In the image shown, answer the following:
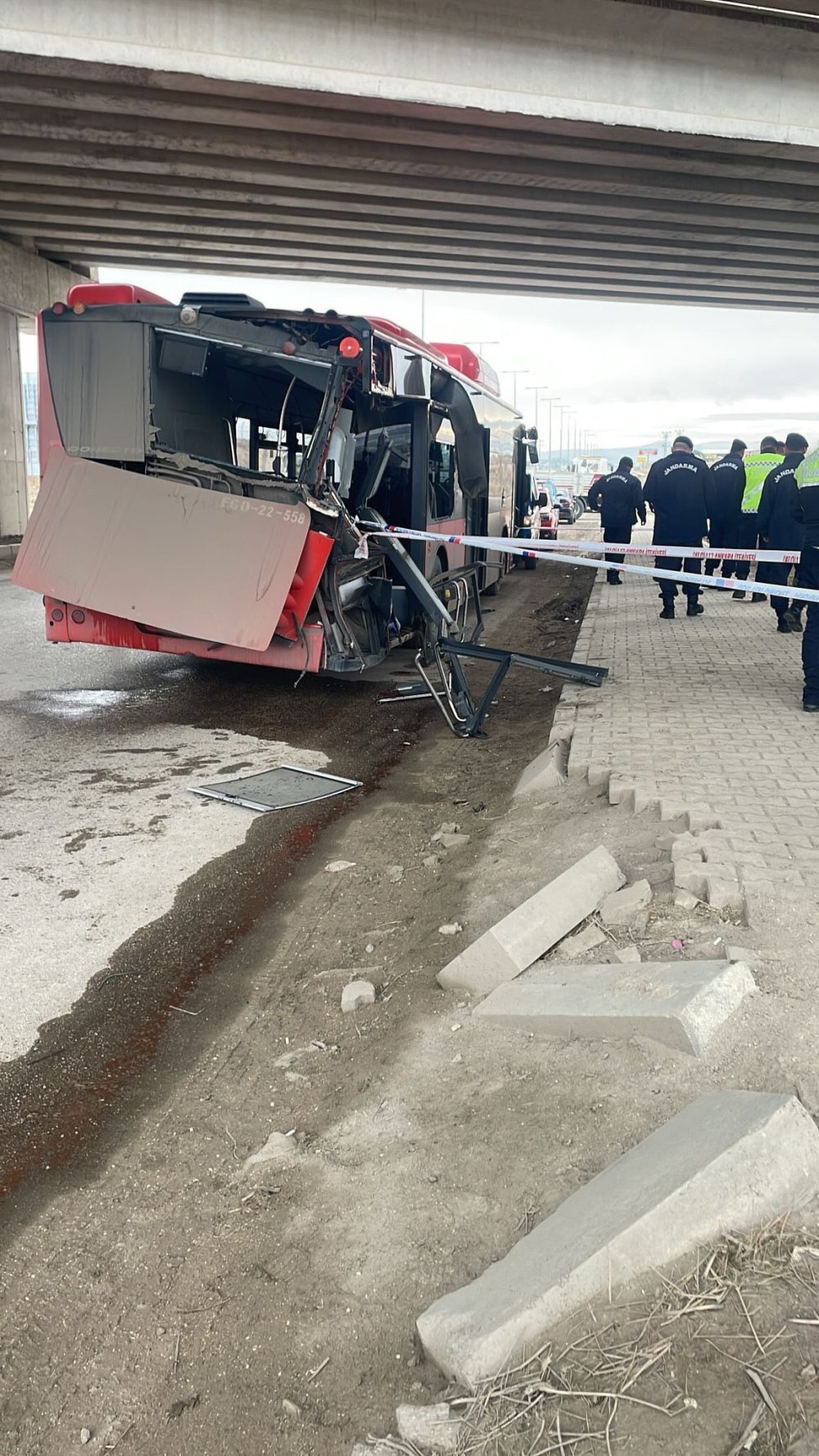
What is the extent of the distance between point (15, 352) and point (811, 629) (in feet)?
81.2

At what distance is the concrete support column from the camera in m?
26.4

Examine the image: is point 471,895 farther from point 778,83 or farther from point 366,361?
point 778,83

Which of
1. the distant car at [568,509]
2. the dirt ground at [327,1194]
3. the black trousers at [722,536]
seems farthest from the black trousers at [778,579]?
the distant car at [568,509]

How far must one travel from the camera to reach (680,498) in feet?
42.5

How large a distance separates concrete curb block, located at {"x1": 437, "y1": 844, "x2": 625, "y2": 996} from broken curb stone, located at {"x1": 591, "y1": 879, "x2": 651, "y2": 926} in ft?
0.19

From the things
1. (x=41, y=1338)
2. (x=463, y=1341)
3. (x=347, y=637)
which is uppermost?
(x=347, y=637)

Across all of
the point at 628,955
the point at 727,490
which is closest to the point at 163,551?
the point at 628,955

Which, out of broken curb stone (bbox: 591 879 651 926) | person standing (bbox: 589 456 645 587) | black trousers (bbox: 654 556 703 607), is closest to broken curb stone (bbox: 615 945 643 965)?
broken curb stone (bbox: 591 879 651 926)

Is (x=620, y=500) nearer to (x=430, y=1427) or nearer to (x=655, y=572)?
(x=655, y=572)

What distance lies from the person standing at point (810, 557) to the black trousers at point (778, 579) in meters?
3.95

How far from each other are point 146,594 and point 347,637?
158 centimetres

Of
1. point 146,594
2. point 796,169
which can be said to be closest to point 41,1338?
point 146,594

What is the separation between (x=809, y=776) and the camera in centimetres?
600

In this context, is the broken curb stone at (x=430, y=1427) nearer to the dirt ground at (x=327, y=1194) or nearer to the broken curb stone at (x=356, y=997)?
the dirt ground at (x=327, y=1194)
